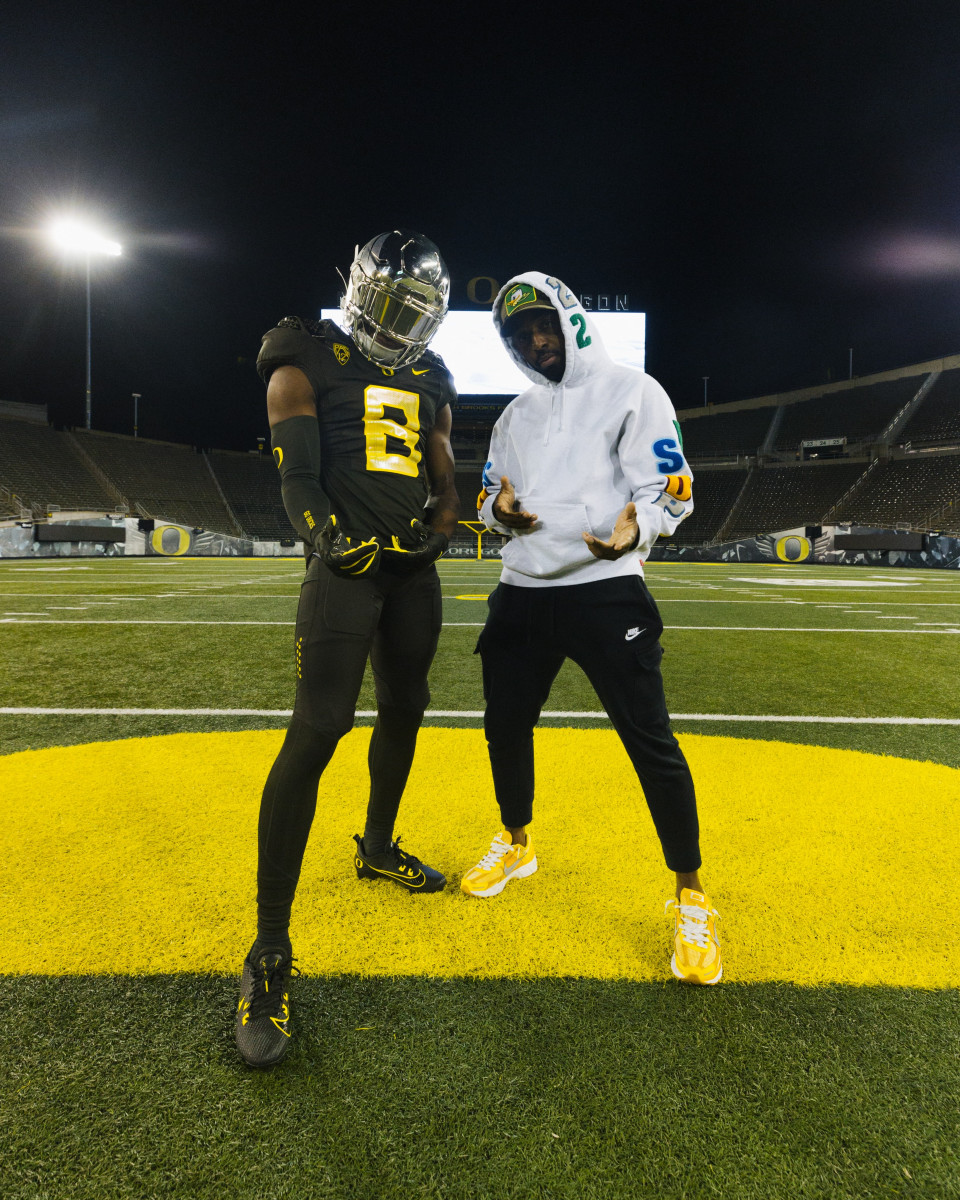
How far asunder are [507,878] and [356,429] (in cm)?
139

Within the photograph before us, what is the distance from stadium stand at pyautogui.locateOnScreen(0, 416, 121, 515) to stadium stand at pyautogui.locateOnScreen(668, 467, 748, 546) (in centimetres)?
3027

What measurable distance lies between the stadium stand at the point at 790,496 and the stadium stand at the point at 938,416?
2576 millimetres

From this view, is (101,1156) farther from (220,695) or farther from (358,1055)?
(220,695)

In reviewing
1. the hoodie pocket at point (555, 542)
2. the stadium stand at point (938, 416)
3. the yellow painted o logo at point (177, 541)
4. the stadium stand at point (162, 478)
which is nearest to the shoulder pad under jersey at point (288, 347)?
the hoodie pocket at point (555, 542)

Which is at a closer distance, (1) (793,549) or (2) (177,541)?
(1) (793,549)

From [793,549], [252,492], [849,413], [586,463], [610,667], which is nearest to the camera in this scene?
[610,667]

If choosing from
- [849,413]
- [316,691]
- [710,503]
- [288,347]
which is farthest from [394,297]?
[849,413]

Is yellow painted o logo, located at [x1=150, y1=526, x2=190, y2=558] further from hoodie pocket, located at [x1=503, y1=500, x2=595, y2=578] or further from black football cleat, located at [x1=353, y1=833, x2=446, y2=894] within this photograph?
hoodie pocket, located at [x1=503, y1=500, x2=595, y2=578]

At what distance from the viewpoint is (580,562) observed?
1.75 m

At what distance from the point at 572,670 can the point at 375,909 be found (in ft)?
11.9

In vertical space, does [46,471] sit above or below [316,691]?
above

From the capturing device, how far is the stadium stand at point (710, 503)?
35000 mm

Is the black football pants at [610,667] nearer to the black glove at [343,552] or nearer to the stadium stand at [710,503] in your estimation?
the black glove at [343,552]

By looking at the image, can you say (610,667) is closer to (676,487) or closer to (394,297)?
(676,487)
